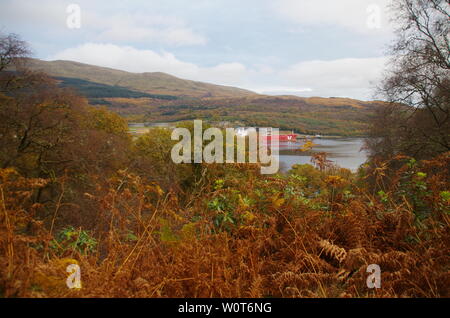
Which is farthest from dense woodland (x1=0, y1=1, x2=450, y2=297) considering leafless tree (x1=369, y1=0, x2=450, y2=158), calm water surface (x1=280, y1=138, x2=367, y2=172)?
calm water surface (x1=280, y1=138, x2=367, y2=172)

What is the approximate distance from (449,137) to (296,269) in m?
14.4

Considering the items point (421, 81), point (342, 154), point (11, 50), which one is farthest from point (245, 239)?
point (342, 154)

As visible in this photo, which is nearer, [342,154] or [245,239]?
[245,239]

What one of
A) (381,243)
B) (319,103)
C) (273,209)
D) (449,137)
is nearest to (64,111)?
(273,209)

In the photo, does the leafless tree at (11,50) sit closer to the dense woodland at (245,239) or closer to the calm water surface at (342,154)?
the dense woodland at (245,239)

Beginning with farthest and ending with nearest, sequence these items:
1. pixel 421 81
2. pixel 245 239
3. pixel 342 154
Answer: pixel 342 154 → pixel 421 81 → pixel 245 239

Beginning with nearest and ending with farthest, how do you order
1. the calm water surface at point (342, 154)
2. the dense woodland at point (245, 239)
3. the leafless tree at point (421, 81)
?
the dense woodland at point (245, 239) < the leafless tree at point (421, 81) < the calm water surface at point (342, 154)

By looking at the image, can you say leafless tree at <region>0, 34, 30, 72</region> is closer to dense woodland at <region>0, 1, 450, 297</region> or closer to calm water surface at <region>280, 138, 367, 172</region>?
dense woodland at <region>0, 1, 450, 297</region>

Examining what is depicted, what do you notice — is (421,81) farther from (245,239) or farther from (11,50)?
(11,50)

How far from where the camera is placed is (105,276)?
202 centimetres

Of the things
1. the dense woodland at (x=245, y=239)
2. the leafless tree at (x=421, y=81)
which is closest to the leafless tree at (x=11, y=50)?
the dense woodland at (x=245, y=239)

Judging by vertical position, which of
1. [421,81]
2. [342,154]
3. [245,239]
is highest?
[421,81]

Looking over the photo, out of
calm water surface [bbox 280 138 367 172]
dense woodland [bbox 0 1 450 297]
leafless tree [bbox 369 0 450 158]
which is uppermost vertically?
leafless tree [bbox 369 0 450 158]
